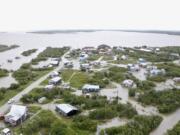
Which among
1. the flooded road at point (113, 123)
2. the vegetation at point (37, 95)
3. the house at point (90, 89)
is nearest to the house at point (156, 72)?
the house at point (90, 89)

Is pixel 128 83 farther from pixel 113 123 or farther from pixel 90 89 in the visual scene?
pixel 113 123

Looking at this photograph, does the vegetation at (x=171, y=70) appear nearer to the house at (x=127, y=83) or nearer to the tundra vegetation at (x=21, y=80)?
the house at (x=127, y=83)

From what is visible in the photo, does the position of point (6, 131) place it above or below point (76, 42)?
above

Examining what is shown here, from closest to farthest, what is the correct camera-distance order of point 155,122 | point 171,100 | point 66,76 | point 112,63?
point 155,122, point 171,100, point 66,76, point 112,63

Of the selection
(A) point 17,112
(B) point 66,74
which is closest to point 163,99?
(A) point 17,112

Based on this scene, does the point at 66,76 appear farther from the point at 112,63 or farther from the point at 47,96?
the point at 112,63

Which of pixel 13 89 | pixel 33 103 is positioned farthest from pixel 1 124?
pixel 13 89
